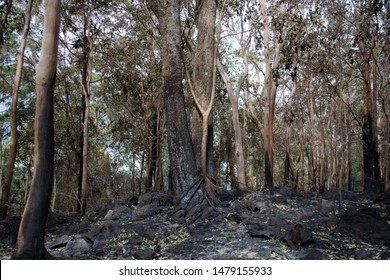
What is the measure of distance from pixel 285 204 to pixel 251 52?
1218 cm

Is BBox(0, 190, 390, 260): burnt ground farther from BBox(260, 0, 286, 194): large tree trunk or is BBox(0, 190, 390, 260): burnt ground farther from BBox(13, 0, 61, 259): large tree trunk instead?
BBox(260, 0, 286, 194): large tree trunk

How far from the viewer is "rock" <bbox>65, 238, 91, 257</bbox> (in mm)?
4348

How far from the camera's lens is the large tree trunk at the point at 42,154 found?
3.57 meters

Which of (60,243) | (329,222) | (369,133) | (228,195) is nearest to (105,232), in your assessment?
(60,243)

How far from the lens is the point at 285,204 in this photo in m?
6.82

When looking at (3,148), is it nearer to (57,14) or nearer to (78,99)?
(78,99)

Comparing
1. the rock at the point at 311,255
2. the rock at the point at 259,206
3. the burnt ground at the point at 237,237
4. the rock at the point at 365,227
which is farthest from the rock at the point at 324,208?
the rock at the point at 311,255

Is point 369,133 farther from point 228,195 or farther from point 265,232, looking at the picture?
point 265,232

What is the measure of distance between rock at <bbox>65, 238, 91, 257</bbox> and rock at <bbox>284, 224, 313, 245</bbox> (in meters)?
2.40

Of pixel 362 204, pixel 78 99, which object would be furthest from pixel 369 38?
pixel 78 99

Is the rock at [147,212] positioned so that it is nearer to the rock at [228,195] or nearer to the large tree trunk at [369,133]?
the rock at [228,195]

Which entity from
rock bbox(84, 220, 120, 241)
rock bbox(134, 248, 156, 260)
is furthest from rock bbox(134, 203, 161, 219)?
rock bbox(134, 248, 156, 260)

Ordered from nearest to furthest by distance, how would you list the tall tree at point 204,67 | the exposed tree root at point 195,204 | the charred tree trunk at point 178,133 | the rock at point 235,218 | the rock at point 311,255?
the rock at point 311,255 < the rock at point 235,218 < the exposed tree root at point 195,204 < the charred tree trunk at point 178,133 < the tall tree at point 204,67

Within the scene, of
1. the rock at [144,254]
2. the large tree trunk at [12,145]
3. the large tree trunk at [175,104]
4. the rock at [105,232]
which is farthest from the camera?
the large tree trunk at [12,145]
